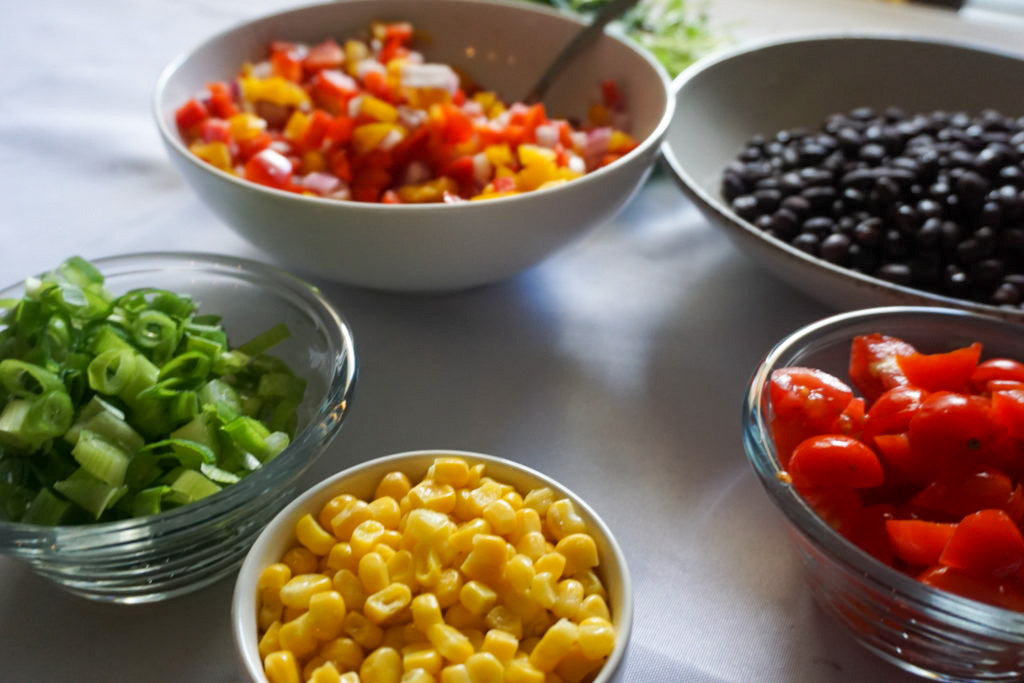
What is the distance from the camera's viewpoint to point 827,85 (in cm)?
174

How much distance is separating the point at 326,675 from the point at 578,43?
1240 millimetres

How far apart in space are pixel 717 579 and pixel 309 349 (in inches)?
22.2

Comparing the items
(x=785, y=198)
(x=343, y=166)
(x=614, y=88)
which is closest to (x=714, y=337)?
(x=785, y=198)

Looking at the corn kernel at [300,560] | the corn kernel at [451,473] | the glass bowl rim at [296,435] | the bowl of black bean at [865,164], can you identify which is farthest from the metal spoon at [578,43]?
the corn kernel at [300,560]

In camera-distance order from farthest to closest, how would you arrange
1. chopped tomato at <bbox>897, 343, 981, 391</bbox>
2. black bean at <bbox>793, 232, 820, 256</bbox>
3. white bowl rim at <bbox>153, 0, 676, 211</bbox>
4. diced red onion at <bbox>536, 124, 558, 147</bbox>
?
diced red onion at <bbox>536, 124, 558, 147</bbox> → black bean at <bbox>793, 232, 820, 256</bbox> → white bowl rim at <bbox>153, 0, 676, 211</bbox> → chopped tomato at <bbox>897, 343, 981, 391</bbox>

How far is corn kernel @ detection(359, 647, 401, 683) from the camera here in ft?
2.45

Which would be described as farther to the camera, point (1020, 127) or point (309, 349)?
point (1020, 127)

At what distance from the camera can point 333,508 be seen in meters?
0.87

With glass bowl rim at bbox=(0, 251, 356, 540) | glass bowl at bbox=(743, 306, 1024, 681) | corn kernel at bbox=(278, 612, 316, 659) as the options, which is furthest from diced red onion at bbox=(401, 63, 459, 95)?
corn kernel at bbox=(278, 612, 316, 659)

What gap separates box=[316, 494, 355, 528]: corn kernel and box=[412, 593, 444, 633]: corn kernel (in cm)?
14

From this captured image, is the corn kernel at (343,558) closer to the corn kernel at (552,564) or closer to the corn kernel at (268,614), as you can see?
the corn kernel at (268,614)

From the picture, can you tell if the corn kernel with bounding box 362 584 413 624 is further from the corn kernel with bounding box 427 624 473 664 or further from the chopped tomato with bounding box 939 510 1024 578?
Answer: the chopped tomato with bounding box 939 510 1024 578

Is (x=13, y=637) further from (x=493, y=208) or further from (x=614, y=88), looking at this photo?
(x=614, y=88)

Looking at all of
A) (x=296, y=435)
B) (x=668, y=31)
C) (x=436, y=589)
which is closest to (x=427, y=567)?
(x=436, y=589)
